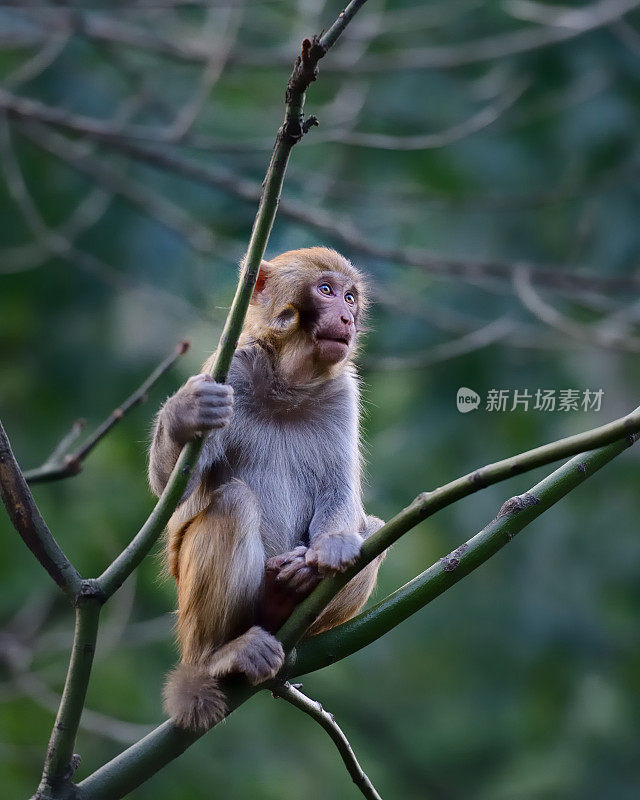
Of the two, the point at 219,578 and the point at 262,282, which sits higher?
the point at 262,282

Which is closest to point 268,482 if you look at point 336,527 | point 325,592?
point 336,527

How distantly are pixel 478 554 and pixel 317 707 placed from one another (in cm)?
78

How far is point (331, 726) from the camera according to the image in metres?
3.73

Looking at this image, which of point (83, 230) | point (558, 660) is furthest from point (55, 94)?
point (558, 660)

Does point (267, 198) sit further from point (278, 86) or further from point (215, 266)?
point (278, 86)

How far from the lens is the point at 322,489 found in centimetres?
529

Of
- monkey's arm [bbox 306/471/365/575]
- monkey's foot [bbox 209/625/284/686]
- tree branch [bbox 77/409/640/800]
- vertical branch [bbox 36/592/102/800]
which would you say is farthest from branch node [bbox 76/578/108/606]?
monkey's arm [bbox 306/471/365/575]

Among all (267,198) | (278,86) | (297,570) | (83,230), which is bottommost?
(297,570)

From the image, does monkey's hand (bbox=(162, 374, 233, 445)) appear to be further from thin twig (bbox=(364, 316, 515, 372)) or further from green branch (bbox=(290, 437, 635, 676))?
thin twig (bbox=(364, 316, 515, 372))

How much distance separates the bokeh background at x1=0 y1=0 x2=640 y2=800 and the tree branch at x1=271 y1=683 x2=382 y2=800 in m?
6.56

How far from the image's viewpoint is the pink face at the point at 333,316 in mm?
4871

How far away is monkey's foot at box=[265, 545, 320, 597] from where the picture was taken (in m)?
4.36

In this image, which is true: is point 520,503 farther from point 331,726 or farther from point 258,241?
point 258,241

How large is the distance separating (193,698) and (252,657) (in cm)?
25
